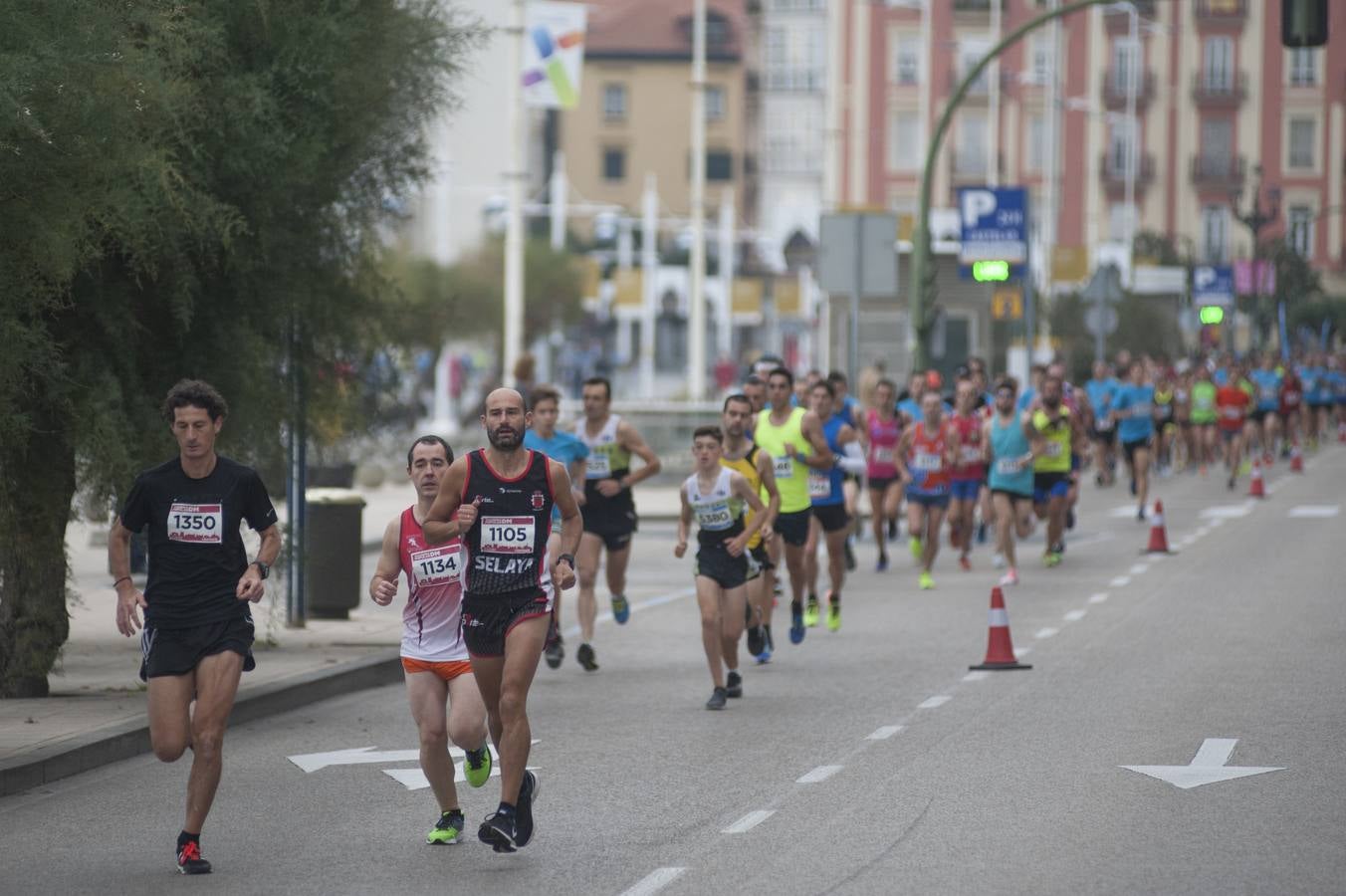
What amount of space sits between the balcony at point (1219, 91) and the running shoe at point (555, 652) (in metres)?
77.1

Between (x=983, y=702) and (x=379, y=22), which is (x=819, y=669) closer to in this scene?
(x=983, y=702)

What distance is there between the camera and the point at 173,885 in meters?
8.53

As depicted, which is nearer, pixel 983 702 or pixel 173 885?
pixel 173 885

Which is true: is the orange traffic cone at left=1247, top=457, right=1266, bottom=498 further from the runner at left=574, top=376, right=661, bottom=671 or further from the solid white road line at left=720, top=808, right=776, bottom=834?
the solid white road line at left=720, top=808, right=776, bottom=834

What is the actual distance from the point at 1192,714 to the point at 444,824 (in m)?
5.02

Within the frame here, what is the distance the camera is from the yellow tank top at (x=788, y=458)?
652 inches

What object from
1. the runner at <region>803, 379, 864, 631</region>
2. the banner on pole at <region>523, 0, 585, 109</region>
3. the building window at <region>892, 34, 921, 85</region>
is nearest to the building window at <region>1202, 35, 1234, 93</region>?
the building window at <region>892, 34, 921, 85</region>

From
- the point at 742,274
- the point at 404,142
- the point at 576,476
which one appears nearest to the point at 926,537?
the point at 576,476

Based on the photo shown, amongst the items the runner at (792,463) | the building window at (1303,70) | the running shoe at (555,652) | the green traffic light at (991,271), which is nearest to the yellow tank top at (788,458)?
the runner at (792,463)

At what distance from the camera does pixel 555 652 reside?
1541cm

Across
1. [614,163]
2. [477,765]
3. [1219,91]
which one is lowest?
[477,765]

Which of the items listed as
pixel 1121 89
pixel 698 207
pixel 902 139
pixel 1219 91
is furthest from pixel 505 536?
pixel 1219 91

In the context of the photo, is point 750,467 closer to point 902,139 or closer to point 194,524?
point 194,524

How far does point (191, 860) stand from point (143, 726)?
139 inches
